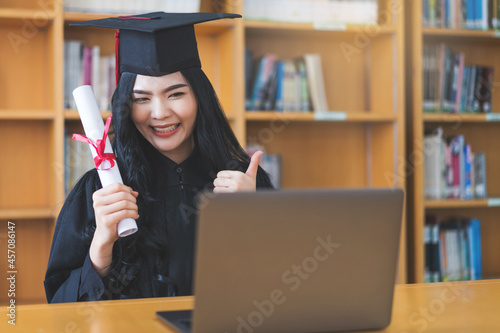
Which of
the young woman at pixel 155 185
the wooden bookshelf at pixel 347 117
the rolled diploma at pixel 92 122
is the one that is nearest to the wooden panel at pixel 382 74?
the wooden bookshelf at pixel 347 117

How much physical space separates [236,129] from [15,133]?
1009 millimetres

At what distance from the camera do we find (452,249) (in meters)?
3.24

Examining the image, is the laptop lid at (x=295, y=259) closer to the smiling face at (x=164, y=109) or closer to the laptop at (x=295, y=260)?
the laptop at (x=295, y=260)

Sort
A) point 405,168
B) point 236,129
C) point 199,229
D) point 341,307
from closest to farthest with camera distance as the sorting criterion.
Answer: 1. point 199,229
2. point 341,307
3. point 236,129
4. point 405,168

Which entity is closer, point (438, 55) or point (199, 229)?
point (199, 229)

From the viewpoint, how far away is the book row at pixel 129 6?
269 cm

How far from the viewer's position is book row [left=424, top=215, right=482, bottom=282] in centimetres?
318

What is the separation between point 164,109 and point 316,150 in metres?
1.74

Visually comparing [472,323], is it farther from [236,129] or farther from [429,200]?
[429,200]

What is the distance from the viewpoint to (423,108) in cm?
314

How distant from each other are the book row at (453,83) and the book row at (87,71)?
60.2 inches

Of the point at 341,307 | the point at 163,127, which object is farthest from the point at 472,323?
the point at 163,127

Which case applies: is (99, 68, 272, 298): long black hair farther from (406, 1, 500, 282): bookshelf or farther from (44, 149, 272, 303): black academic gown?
(406, 1, 500, 282): bookshelf

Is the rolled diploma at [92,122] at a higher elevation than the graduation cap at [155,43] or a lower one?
lower
